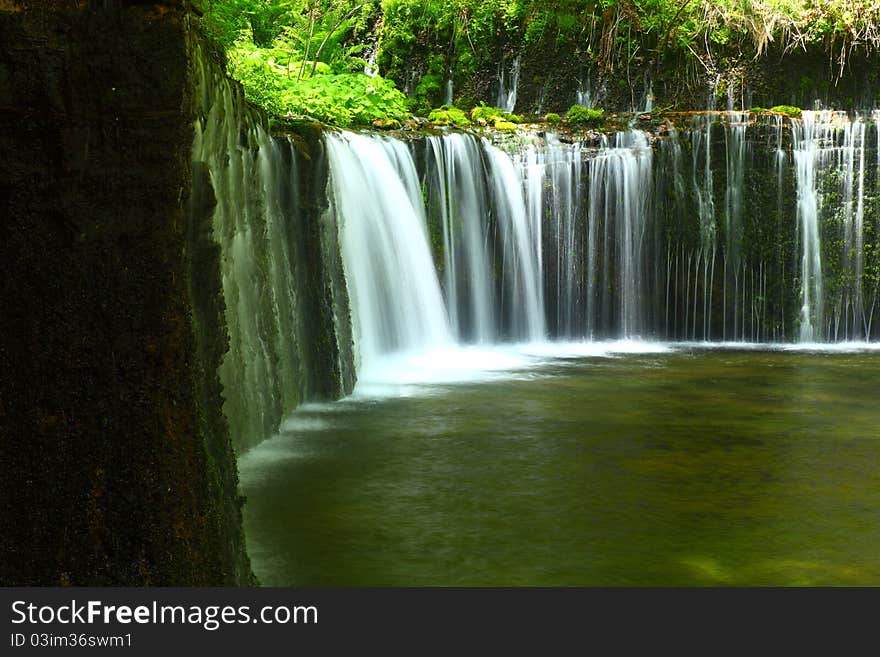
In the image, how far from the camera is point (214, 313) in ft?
14.6

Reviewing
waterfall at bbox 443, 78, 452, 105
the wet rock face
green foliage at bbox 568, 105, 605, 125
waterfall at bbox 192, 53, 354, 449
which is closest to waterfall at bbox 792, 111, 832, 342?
green foliage at bbox 568, 105, 605, 125

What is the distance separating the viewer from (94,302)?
9.95 ft

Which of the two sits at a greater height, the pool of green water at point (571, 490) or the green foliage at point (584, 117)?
the green foliage at point (584, 117)

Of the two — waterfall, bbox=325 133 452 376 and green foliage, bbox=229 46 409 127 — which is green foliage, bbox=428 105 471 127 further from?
waterfall, bbox=325 133 452 376

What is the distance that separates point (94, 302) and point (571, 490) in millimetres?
3601

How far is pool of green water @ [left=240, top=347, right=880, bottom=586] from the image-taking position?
15.4 ft

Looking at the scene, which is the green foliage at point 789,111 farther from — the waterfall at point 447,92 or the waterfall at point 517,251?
the waterfall at point 447,92

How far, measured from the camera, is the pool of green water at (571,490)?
469 centimetres

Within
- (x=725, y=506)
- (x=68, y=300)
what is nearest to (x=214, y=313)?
(x=68, y=300)

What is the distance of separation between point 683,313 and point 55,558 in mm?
13285

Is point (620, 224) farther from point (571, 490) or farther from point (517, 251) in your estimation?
point (571, 490)

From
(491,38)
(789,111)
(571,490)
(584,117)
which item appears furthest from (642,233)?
(571,490)

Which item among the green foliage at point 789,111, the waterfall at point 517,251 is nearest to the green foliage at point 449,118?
the waterfall at point 517,251

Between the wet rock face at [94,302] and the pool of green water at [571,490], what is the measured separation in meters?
1.42
